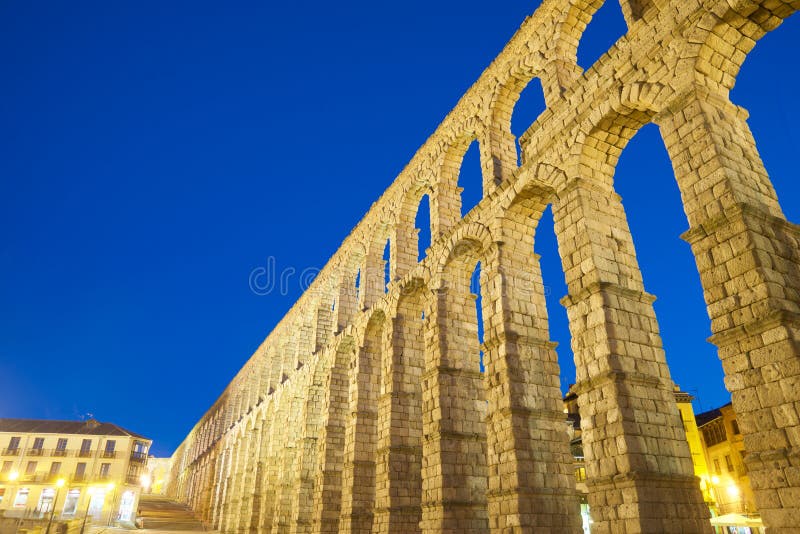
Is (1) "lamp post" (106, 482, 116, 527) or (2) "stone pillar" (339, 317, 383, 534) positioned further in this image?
(1) "lamp post" (106, 482, 116, 527)

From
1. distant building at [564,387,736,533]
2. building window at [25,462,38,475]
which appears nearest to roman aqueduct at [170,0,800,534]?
distant building at [564,387,736,533]

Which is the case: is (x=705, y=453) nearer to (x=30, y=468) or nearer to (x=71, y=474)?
(x=71, y=474)

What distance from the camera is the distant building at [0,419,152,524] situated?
43531mm

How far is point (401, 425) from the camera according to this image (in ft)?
55.3

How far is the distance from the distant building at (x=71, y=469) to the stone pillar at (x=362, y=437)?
33084mm

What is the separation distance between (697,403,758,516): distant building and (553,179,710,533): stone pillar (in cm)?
2948

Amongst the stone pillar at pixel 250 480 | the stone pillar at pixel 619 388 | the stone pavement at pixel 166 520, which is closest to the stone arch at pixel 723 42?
the stone pillar at pixel 619 388

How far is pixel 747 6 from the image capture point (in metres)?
9.21

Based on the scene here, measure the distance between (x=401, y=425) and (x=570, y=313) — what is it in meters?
8.18

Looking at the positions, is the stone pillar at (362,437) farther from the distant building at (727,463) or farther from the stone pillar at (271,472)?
the distant building at (727,463)

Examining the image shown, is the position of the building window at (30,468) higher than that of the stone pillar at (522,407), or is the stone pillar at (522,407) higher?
the building window at (30,468)

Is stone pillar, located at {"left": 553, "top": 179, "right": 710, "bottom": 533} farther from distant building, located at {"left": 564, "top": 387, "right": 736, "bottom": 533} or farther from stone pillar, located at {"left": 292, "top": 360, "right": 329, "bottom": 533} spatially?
distant building, located at {"left": 564, "top": 387, "right": 736, "bottom": 533}

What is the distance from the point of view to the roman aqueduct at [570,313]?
7758mm

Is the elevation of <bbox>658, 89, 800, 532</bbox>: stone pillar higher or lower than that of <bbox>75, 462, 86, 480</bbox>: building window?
lower
